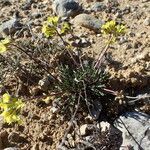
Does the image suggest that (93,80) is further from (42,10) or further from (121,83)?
(42,10)

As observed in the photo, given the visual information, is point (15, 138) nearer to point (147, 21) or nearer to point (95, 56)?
point (95, 56)

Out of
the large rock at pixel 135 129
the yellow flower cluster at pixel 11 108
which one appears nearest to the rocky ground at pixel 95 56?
the large rock at pixel 135 129

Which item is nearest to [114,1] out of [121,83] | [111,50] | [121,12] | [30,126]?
[121,12]

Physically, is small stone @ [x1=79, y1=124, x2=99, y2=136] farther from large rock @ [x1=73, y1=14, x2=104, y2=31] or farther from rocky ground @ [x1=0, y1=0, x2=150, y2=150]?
large rock @ [x1=73, y1=14, x2=104, y2=31]

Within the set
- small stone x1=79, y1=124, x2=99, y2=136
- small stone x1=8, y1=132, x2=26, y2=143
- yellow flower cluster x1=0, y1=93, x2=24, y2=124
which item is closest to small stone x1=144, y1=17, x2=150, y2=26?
small stone x1=79, y1=124, x2=99, y2=136

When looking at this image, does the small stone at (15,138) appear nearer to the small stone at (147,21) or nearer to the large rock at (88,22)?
the large rock at (88,22)
